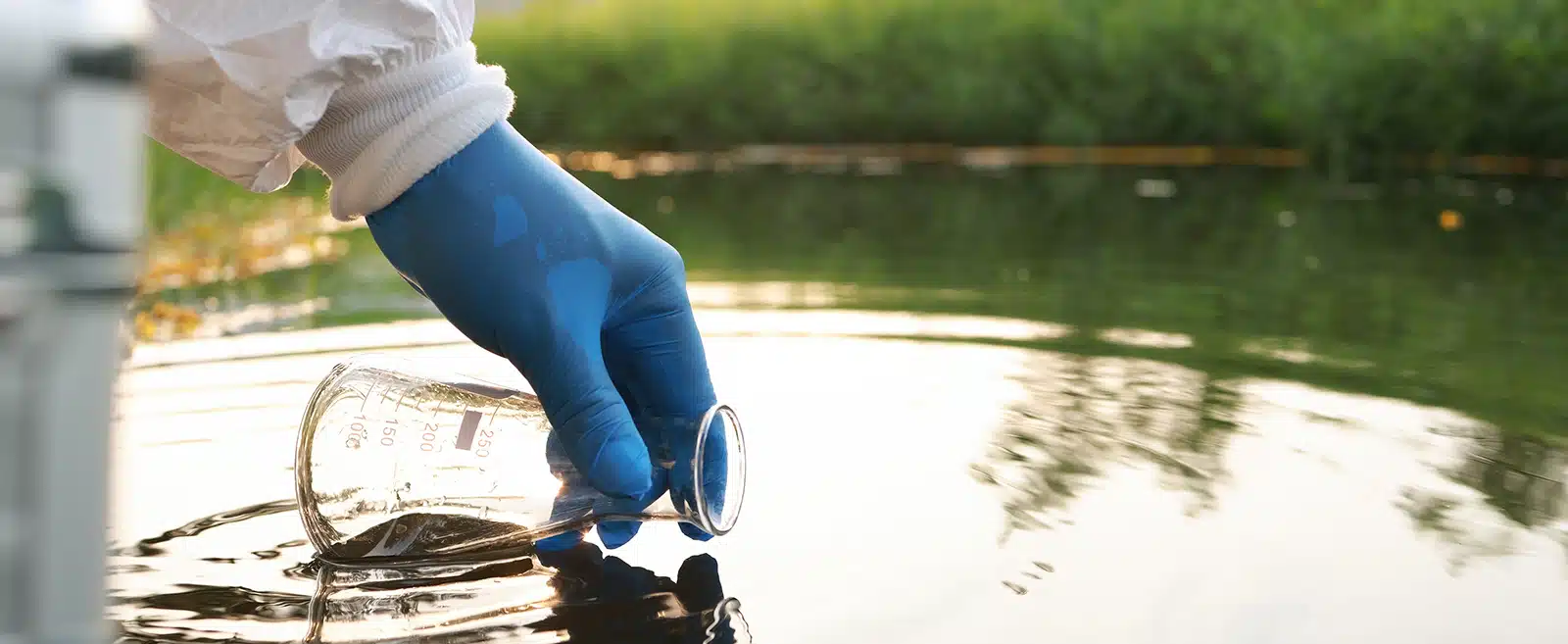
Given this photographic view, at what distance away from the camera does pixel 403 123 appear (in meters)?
1.33

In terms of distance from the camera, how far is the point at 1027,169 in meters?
8.15

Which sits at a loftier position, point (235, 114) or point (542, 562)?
point (235, 114)

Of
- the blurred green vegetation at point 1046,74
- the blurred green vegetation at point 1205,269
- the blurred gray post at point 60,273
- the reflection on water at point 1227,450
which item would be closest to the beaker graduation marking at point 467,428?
the reflection on water at point 1227,450

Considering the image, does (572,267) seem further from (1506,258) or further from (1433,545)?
(1506,258)

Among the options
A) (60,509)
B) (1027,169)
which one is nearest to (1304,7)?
(1027,169)

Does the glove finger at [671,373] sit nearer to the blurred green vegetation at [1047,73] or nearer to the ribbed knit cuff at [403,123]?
the ribbed knit cuff at [403,123]

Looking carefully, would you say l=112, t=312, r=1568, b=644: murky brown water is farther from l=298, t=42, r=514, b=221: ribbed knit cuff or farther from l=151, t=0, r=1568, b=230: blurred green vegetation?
l=151, t=0, r=1568, b=230: blurred green vegetation

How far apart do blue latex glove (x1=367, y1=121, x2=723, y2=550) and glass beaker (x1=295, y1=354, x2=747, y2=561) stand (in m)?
0.09

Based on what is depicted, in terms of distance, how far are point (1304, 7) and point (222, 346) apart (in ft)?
24.1

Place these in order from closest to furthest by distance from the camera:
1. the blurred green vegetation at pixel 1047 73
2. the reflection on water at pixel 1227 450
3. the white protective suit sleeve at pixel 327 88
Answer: the white protective suit sleeve at pixel 327 88 → the reflection on water at pixel 1227 450 → the blurred green vegetation at pixel 1047 73

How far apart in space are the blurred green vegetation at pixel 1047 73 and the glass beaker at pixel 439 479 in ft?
22.8

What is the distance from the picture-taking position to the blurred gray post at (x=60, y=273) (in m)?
0.49

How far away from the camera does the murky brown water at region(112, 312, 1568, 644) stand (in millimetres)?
1354

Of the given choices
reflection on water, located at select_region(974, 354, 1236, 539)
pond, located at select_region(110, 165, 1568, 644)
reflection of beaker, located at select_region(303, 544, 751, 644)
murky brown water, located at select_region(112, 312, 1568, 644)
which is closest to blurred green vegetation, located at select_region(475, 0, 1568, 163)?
pond, located at select_region(110, 165, 1568, 644)
